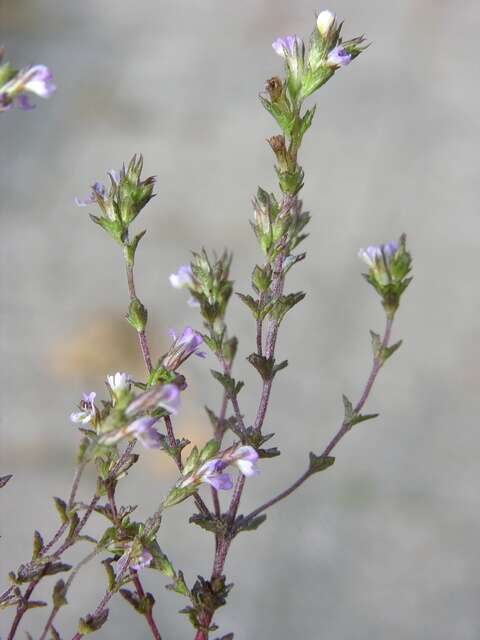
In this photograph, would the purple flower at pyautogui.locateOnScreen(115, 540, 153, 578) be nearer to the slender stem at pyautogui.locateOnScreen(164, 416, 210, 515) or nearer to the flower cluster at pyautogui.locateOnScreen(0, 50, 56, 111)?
the slender stem at pyautogui.locateOnScreen(164, 416, 210, 515)

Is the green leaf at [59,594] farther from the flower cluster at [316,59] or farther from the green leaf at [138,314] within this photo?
the flower cluster at [316,59]

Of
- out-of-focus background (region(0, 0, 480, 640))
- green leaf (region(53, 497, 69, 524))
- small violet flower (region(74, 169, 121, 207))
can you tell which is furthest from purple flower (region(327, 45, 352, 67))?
out-of-focus background (region(0, 0, 480, 640))

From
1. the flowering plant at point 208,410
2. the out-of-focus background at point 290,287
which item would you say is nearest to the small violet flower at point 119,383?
the flowering plant at point 208,410

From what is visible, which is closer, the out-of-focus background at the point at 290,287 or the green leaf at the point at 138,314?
the green leaf at the point at 138,314

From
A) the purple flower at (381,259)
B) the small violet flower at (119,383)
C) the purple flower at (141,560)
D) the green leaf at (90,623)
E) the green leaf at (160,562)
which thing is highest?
the purple flower at (381,259)

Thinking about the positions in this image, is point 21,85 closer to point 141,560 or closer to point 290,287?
point 141,560

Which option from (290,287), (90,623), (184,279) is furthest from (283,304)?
(290,287)
